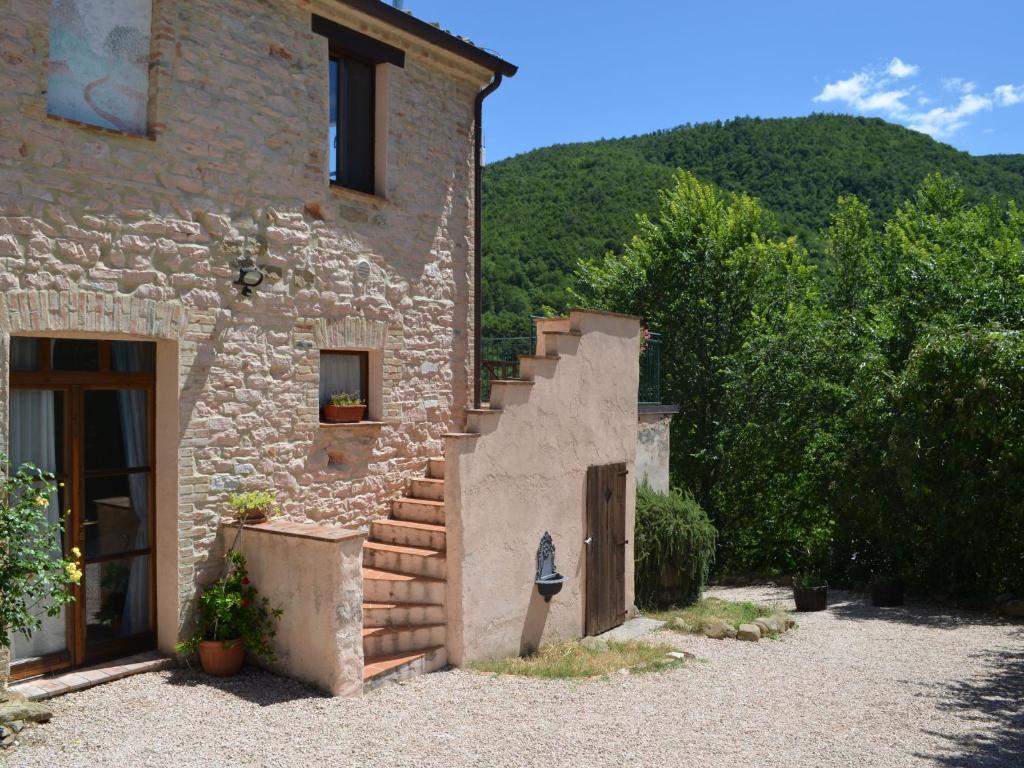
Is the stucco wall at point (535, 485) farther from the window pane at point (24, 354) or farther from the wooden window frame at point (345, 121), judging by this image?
the window pane at point (24, 354)

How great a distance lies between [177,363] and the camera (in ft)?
20.4

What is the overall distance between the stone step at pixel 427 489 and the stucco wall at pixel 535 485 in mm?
1007

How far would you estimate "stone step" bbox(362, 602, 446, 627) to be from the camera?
22.7 feet

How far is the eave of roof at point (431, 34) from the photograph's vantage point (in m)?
7.59

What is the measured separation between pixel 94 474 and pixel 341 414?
2216 millimetres

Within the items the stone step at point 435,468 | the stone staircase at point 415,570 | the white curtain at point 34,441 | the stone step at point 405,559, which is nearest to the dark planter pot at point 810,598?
the stone staircase at point 415,570

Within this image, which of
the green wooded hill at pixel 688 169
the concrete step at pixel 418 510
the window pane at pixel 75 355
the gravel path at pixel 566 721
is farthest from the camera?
the green wooded hill at pixel 688 169

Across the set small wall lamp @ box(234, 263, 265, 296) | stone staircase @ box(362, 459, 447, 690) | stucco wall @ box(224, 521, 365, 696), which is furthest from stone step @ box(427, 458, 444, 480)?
small wall lamp @ box(234, 263, 265, 296)

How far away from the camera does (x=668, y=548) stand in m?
10.4

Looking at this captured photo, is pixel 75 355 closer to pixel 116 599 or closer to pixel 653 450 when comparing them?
pixel 116 599

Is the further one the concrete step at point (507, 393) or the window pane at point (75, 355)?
the concrete step at point (507, 393)

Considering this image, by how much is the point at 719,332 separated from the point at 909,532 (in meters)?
7.02

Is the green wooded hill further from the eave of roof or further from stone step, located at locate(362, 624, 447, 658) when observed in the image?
stone step, located at locate(362, 624, 447, 658)

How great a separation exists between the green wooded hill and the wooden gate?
16.1m
